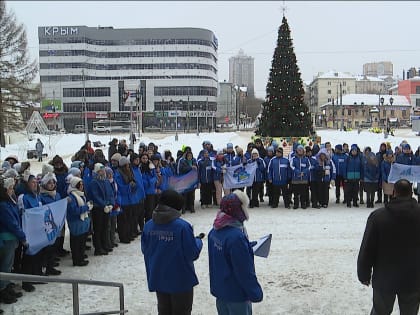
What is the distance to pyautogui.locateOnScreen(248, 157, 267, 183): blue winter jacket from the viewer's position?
565 inches

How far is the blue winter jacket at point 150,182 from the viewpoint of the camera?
11.6 meters

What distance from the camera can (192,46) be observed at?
357ft

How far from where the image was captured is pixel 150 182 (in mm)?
11648

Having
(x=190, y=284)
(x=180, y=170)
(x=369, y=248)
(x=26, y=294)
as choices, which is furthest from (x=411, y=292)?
(x=180, y=170)

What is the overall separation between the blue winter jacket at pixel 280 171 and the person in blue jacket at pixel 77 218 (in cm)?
676

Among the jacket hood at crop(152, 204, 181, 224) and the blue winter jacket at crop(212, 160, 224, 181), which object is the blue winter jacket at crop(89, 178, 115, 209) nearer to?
the jacket hood at crop(152, 204, 181, 224)

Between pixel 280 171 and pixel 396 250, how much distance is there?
967 centimetres

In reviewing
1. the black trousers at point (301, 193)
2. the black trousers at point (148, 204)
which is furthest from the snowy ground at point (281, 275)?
the black trousers at point (301, 193)

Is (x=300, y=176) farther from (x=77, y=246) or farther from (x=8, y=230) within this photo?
(x=8, y=230)

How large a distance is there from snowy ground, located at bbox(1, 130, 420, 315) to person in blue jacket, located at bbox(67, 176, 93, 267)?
294mm

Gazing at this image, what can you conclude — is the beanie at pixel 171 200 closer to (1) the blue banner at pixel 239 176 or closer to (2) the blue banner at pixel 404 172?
(1) the blue banner at pixel 239 176

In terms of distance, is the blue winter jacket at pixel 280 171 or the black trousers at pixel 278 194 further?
the black trousers at pixel 278 194

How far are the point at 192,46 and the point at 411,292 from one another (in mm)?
107900

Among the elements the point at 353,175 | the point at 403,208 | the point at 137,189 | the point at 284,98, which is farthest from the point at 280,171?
the point at 284,98
